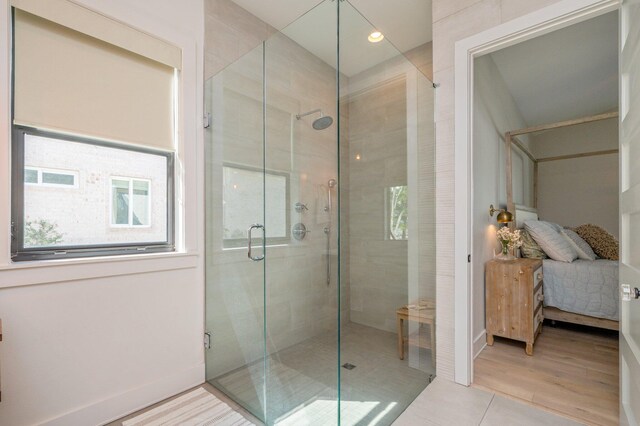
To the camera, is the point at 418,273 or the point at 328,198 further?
the point at 418,273

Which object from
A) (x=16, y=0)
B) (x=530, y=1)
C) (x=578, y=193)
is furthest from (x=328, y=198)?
(x=578, y=193)

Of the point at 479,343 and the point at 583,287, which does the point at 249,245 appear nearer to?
the point at 479,343

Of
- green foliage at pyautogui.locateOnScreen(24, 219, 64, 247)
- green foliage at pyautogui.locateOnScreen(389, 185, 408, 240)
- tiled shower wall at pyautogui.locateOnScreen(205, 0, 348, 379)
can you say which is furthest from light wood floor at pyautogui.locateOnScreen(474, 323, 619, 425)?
green foliage at pyautogui.locateOnScreen(24, 219, 64, 247)

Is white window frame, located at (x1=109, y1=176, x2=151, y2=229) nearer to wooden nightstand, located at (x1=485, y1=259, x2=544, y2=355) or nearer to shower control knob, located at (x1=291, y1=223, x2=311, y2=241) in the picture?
shower control knob, located at (x1=291, y1=223, x2=311, y2=241)

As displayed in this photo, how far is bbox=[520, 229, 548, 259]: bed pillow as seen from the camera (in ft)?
10.4

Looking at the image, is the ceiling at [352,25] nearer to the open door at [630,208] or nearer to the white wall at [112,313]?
the white wall at [112,313]

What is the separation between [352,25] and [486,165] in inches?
76.7

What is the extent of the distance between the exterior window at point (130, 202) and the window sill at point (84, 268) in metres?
0.25

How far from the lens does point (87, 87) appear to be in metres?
1.69

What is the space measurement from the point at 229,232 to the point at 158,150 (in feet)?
2.38

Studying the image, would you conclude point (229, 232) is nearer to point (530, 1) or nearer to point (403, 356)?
point (403, 356)

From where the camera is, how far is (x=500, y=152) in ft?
11.0

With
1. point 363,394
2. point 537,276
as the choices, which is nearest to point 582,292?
point 537,276

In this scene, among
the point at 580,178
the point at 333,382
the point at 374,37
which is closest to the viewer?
the point at 333,382
